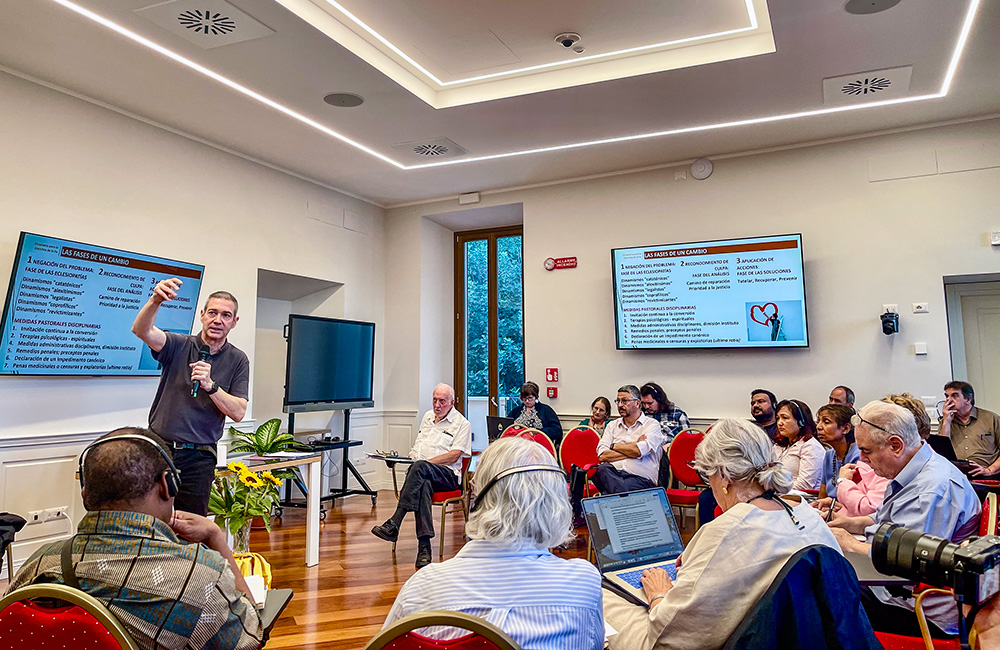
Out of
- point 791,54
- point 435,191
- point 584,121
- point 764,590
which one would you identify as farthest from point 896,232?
point 764,590

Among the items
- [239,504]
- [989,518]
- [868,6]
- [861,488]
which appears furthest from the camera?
[868,6]

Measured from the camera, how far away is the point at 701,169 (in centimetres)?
610

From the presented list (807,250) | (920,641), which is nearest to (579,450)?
(807,250)

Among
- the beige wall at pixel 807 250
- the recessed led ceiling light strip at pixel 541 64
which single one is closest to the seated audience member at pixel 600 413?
the beige wall at pixel 807 250

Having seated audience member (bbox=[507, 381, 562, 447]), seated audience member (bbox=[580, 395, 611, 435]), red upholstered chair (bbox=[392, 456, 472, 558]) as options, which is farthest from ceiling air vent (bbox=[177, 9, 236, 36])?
seated audience member (bbox=[580, 395, 611, 435])

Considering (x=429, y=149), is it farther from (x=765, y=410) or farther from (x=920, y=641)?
(x=920, y=641)

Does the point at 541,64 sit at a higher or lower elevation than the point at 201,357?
higher

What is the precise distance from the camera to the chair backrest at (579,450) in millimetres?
5062

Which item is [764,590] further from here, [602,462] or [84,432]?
[84,432]

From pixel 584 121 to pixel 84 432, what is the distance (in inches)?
172

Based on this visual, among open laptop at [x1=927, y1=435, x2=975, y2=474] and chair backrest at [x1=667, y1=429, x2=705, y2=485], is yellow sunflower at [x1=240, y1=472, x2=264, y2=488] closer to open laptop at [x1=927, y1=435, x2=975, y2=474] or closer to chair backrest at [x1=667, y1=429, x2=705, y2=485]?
chair backrest at [x1=667, y1=429, x2=705, y2=485]

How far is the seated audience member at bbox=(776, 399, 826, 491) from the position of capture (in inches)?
147

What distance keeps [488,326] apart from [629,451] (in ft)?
11.2

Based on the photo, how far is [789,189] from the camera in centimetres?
580
